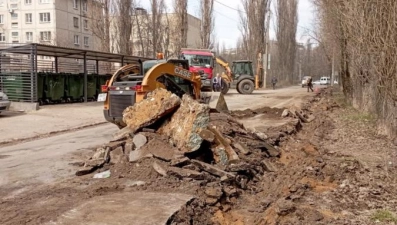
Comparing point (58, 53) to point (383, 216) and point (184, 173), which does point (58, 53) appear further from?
point (383, 216)

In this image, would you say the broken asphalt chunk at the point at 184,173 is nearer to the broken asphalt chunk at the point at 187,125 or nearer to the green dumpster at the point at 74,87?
the broken asphalt chunk at the point at 187,125

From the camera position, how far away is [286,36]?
65500 mm

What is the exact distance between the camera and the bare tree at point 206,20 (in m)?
44.5

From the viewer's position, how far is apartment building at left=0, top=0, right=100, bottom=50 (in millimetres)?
65812

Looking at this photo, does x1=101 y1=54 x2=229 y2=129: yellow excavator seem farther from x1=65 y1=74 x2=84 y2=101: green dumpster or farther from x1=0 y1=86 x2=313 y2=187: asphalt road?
x1=65 y1=74 x2=84 y2=101: green dumpster

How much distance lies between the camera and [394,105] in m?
10.9

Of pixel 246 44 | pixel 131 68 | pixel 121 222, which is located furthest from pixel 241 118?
pixel 246 44

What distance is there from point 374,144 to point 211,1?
1421 inches

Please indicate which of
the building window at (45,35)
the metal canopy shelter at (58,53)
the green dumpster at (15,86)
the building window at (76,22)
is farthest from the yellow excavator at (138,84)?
the building window at (76,22)

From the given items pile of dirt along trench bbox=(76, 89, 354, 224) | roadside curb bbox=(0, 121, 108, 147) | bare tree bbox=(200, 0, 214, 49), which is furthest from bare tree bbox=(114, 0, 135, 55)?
pile of dirt along trench bbox=(76, 89, 354, 224)

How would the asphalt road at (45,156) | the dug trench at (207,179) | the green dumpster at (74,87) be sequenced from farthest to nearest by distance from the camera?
1. the green dumpster at (74,87)
2. the asphalt road at (45,156)
3. the dug trench at (207,179)

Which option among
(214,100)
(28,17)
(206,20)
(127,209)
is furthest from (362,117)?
(28,17)

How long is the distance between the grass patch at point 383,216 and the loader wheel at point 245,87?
2953cm

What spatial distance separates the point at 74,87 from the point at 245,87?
15.8 metres
